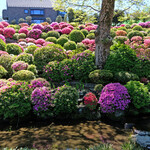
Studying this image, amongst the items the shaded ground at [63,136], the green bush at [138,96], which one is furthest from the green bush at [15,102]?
the green bush at [138,96]

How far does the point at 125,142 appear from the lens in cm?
482

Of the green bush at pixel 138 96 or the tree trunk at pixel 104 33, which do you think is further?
the tree trunk at pixel 104 33

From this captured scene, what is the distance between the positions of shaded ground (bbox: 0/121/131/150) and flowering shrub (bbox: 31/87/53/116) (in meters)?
0.49

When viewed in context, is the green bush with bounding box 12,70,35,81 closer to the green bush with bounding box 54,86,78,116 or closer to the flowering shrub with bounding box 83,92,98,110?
the green bush with bounding box 54,86,78,116

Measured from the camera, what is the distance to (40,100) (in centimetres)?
650

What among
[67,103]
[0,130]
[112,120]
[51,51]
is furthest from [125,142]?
[51,51]

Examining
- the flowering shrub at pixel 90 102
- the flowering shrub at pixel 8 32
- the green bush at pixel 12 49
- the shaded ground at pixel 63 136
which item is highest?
the flowering shrub at pixel 8 32

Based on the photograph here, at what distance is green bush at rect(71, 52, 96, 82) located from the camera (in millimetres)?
8359

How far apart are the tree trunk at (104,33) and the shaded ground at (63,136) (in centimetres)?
374

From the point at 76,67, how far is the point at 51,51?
1.84 m

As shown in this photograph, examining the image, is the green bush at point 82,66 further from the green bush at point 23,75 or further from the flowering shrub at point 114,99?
the green bush at point 23,75

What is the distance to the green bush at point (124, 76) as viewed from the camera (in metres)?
7.82

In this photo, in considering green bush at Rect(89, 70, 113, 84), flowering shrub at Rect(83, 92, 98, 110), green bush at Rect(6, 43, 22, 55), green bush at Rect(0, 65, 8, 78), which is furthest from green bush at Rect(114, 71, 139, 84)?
green bush at Rect(6, 43, 22, 55)

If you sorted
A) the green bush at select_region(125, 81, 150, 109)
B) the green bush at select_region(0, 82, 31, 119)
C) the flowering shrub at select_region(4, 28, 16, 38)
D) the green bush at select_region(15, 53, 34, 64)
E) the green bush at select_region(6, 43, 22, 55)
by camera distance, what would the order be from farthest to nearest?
the flowering shrub at select_region(4, 28, 16, 38), the green bush at select_region(6, 43, 22, 55), the green bush at select_region(15, 53, 34, 64), the green bush at select_region(125, 81, 150, 109), the green bush at select_region(0, 82, 31, 119)
